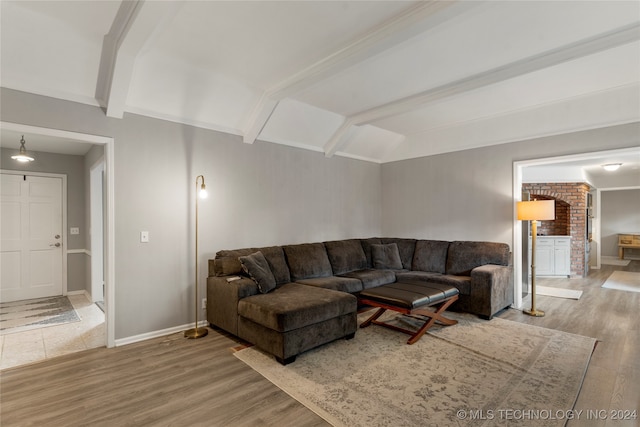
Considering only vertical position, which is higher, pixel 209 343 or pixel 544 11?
pixel 544 11

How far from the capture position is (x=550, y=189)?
23.6ft

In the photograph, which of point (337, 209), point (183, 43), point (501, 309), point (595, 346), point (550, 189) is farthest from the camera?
A: point (550, 189)

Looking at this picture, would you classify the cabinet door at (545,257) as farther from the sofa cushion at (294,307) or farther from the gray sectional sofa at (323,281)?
the sofa cushion at (294,307)

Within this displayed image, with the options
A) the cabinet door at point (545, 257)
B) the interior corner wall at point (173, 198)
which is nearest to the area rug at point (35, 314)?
the interior corner wall at point (173, 198)

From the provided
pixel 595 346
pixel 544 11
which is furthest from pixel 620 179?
pixel 544 11

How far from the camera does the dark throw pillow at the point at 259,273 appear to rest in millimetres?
3453

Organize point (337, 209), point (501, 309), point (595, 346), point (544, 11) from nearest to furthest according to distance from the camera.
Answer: point (544, 11) < point (595, 346) < point (501, 309) < point (337, 209)

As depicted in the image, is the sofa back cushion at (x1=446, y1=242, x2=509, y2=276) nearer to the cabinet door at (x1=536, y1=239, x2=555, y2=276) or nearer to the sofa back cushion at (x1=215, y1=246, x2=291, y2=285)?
the sofa back cushion at (x1=215, y1=246, x2=291, y2=285)

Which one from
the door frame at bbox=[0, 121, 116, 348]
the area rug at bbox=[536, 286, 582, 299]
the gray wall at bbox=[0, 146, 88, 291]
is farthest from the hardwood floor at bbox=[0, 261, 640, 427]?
the gray wall at bbox=[0, 146, 88, 291]

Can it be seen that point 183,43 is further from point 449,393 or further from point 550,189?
point 550,189

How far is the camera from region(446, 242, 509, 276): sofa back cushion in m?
4.47

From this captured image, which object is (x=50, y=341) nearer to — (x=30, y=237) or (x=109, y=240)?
(x=109, y=240)

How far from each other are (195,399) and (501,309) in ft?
12.9

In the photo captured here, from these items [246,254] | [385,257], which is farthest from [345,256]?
[246,254]
